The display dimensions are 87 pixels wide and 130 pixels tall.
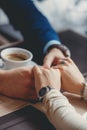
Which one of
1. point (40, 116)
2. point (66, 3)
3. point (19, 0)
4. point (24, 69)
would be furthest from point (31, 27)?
point (66, 3)

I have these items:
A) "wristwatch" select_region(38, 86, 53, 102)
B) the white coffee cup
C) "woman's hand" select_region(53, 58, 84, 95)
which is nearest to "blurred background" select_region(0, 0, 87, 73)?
the white coffee cup

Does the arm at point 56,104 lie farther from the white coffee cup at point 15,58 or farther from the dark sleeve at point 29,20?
the dark sleeve at point 29,20

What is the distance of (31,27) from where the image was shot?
1103mm

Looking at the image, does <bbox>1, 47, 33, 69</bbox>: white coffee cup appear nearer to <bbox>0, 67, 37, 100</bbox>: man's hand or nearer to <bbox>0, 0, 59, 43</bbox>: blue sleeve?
<bbox>0, 67, 37, 100</bbox>: man's hand

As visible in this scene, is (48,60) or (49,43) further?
(49,43)

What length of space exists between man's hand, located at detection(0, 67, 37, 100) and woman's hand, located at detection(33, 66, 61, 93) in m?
0.02

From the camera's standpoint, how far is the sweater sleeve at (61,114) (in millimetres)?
602

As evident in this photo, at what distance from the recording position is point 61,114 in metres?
0.63

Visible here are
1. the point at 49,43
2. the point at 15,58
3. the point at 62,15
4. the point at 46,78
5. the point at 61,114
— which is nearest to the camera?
the point at 61,114

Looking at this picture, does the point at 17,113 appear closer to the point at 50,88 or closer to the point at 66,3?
the point at 50,88

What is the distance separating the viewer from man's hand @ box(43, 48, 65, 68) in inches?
34.5

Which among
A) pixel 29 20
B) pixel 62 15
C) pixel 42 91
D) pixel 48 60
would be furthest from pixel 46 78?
pixel 62 15

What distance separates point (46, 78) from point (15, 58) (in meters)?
0.19

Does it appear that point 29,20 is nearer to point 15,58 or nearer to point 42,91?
point 15,58
